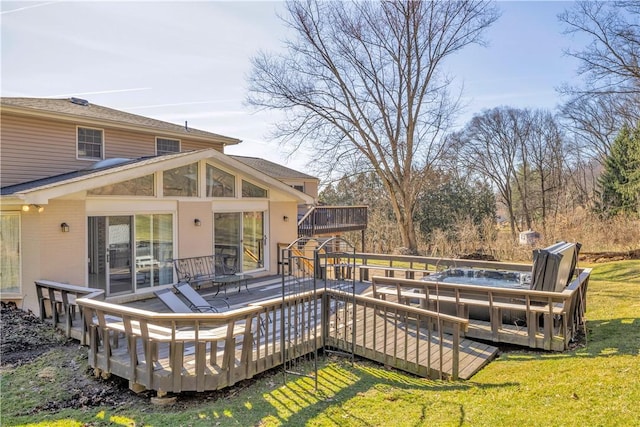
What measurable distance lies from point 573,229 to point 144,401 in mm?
19626

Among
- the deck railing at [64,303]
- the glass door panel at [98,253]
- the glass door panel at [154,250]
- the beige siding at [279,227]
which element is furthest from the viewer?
the beige siding at [279,227]

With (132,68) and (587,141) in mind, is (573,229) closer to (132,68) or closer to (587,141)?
(587,141)

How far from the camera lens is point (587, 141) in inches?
1157

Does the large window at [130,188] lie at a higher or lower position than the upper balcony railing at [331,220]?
higher

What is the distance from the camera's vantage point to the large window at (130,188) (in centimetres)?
827

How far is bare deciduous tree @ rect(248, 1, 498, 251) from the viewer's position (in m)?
18.5

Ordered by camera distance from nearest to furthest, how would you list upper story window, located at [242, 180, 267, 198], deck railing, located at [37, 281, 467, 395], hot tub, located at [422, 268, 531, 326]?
deck railing, located at [37, 281, 467, 395]
hot tub, located at [422, 268, 531, 326]
upper story window, located at [242, 180, 267, 198]

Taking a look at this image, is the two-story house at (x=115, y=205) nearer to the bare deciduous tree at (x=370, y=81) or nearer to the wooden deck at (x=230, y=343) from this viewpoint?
the wooden deck at (x=230, y=343)

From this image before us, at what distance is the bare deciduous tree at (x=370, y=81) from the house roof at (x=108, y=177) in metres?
8.31

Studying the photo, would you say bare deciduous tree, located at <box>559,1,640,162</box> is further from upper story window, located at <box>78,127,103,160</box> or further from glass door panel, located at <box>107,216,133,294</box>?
upper story window, located at <box>78,127,103,160</box>

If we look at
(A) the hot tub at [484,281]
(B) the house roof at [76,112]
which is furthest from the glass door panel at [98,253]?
(A) the hot tub at [484,281]

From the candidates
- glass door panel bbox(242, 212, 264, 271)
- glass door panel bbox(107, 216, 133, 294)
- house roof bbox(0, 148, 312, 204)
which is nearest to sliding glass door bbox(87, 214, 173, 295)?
glass door panel bbox(107, 216, 133, 294)

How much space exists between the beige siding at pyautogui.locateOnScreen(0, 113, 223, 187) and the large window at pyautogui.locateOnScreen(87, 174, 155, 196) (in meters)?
3.09

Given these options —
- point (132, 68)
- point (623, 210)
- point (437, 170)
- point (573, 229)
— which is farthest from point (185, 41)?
point (623, 210)
